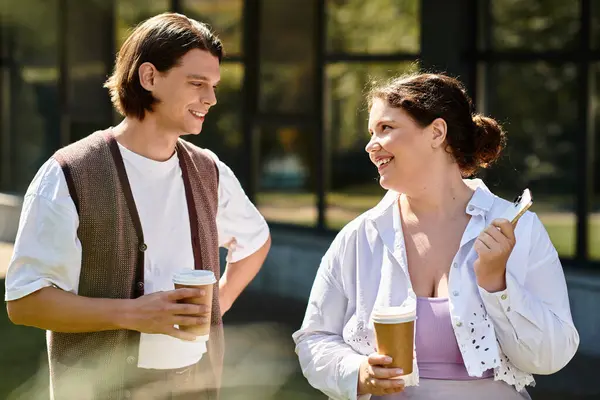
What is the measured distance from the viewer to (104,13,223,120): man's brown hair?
122 inches

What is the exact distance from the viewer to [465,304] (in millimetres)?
2781

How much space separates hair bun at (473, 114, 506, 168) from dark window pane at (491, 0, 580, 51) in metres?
4.65

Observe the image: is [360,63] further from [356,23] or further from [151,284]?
[151,284]

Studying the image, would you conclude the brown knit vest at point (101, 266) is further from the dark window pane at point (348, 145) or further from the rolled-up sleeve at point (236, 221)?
the dark window pane at point (348, 145)

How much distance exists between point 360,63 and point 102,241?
6135mm

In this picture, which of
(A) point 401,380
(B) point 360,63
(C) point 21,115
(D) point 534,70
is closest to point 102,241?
(A) point 401,380

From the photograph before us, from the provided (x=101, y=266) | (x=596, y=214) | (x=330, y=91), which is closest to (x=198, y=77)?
(x=101, y=266)

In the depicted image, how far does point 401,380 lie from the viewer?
2.63 metres

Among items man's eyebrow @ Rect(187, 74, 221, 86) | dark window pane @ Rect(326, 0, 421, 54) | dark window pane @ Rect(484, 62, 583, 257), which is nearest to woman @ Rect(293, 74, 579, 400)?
man's eyebrow @ Rect(187, 74, 221, 86)

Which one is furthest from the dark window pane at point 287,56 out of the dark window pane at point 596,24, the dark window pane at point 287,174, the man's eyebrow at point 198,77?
the man's eyebrow at point 198,77

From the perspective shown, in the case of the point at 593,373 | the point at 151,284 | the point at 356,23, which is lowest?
the point at 593,373

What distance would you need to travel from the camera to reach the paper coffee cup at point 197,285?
2791mm

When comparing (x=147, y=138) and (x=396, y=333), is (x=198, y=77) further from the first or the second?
(x=396, y=333)

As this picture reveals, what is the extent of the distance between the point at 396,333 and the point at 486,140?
0.83m
